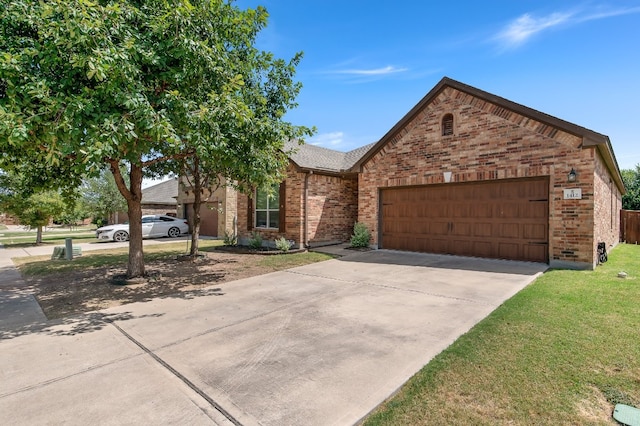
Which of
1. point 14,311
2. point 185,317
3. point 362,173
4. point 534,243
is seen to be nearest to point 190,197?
point 362,173

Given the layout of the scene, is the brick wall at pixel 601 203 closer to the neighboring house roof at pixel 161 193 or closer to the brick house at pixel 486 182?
the brick house at pixel 486 182

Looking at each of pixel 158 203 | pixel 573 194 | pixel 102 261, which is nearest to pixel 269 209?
pixel 102 261

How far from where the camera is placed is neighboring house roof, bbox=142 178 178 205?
96.0ft

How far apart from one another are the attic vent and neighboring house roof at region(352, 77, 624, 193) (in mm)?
826

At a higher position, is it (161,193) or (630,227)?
(161,193)

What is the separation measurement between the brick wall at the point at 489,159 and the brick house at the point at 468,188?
0.03m

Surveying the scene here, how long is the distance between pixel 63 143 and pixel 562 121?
35.5 feet

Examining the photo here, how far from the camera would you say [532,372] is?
3125 mm

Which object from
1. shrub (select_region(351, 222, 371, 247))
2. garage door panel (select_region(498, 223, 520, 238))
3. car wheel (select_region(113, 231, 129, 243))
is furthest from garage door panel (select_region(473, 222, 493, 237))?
car wheel (select_region(113, 231, 129, 243))

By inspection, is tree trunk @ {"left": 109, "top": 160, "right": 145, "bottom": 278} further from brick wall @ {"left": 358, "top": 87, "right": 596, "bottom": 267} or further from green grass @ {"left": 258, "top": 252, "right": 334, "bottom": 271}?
brick wall @ {"left": 358, "top": 87, "right": 596, "bottom": 267}

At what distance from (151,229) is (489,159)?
18.7 meters

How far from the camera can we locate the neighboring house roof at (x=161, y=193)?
2927 cm

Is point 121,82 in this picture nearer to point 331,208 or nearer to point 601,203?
point 331,208

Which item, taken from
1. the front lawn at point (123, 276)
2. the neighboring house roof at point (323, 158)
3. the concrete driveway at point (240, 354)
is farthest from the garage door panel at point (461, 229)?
the neighboring house roof at point (323, 158)
